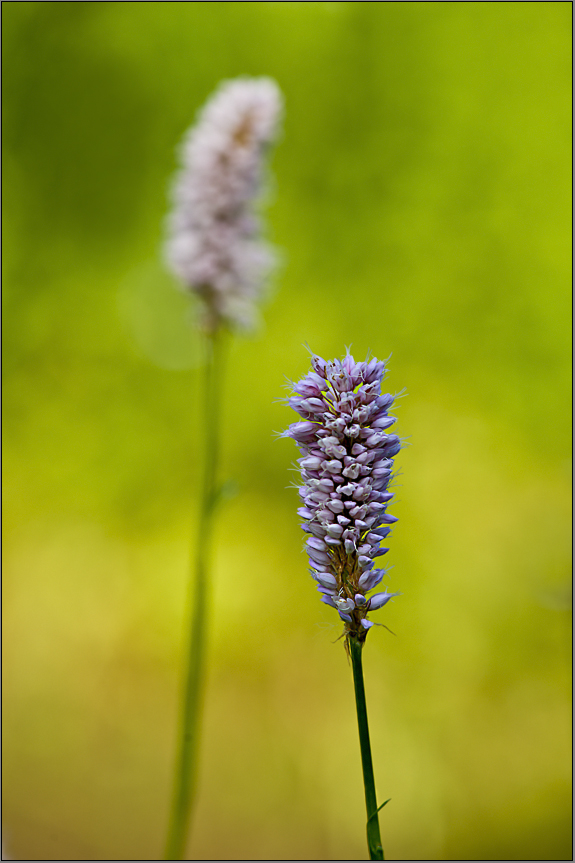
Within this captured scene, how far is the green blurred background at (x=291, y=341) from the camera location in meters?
3.12

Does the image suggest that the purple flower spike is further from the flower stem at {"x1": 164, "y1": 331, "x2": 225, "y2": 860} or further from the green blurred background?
the green blurred background

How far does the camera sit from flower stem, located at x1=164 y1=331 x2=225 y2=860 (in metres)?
1.54

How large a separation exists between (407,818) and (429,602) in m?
0.99

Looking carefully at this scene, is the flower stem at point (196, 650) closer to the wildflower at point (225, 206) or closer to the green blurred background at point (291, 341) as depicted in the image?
the wildflower at point (225, 206)

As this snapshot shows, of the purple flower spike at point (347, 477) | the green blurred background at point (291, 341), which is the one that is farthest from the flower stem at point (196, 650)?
the green blurred background at point (291, 341)

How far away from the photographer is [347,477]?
806 millimetres

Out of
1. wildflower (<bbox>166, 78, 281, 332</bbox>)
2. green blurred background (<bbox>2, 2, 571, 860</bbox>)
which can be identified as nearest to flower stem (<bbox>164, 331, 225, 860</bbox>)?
wildflower (<bbox>166, 78, 281, 332</bbox>)

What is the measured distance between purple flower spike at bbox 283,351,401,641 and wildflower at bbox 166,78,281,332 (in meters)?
1.15

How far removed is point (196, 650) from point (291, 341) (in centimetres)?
229

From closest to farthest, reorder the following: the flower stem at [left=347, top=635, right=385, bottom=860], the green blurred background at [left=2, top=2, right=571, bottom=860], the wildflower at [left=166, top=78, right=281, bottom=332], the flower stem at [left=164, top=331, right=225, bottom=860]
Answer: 1. the flower stem at [left=347, top=635, right=385, bottom=860]
2. the flower stem at [left=164, top=331, right=225, bottom=860]
3. the wildflower at [left=166, top=78, right=281, bottom=332]
4. the green blurred background at [left=2, top=2, right=571, bottom=860]

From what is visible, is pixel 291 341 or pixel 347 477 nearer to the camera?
pixel 347 477

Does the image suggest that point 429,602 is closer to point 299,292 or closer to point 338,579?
point 299,292

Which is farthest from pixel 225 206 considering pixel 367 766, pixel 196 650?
pixel 367 766

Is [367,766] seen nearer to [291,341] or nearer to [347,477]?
[347,477]
